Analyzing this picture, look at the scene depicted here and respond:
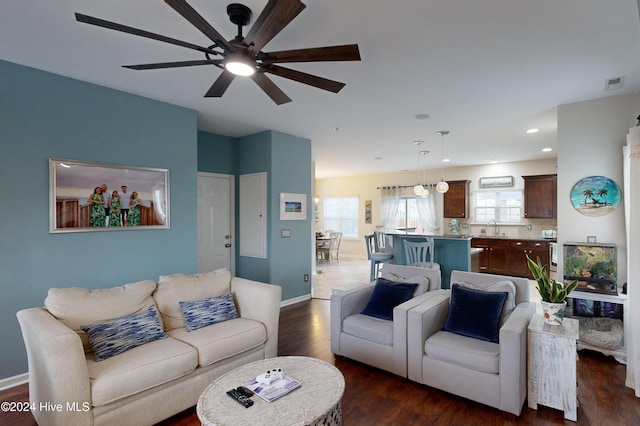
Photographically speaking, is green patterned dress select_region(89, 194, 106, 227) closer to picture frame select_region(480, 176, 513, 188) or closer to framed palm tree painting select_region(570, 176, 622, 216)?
framed palm tree painting select_region(570, 176, 622, 216)

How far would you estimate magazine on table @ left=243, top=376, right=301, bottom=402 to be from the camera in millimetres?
1825

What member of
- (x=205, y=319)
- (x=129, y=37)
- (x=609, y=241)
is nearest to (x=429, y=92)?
(x=609, y=241)

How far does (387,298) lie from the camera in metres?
3.25

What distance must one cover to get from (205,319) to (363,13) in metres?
2.69

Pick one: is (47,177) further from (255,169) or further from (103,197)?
(255,169)

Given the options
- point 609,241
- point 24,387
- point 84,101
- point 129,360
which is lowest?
point 24,387

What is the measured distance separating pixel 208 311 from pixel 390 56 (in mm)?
2699

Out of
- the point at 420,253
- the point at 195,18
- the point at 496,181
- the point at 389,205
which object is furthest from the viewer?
the point at 389,205

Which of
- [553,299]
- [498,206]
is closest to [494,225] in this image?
[498,206]

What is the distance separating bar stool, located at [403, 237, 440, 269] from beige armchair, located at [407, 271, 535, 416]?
6.53ft

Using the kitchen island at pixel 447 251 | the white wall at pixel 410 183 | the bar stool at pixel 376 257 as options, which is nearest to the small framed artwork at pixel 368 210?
the white wall at pixel 410 183

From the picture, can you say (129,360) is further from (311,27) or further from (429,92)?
(429,92)

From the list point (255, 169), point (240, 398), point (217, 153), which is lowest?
point (240, 398)

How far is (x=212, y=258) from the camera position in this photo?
536cm
